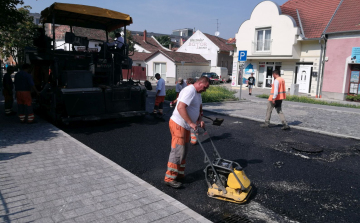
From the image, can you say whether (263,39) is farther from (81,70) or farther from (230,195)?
(230,195)

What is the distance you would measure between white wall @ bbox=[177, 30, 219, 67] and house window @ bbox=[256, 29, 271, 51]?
50.6 ft

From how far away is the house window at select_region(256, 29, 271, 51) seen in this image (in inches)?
920

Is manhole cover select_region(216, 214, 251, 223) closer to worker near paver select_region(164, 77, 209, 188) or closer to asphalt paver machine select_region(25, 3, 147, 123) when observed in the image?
worker near paver select_region(164, 77, 209, 188)

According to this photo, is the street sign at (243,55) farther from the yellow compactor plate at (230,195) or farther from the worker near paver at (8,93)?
the yellow compactor plate at (230,195)

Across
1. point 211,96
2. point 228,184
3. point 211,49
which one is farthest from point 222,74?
point 228,184

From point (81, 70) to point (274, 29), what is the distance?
18387 mm

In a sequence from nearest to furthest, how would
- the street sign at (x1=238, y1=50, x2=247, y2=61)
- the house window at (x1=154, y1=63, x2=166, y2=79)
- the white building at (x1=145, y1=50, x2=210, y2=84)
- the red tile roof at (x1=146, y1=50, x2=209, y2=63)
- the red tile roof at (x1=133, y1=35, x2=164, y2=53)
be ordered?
the street sign at (x1=238, y1=50, x2=247, y2=61)
the red tile roof at (x1=146, y1=50, x2=209, y2=63)
the white building at (x1=145, y1=50, x2=210, y2=84)
the house window at (x1=154, y1=63, x2=166, y2=79)
the red tile roof at (x1=133, y1=35, x2=164, y2=53)

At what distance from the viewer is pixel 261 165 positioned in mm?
5492

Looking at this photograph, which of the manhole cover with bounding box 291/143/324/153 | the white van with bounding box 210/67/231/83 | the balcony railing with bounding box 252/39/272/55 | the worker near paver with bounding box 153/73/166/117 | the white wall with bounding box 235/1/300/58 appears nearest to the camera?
the manhole cover with bounding box 291/143/324/153

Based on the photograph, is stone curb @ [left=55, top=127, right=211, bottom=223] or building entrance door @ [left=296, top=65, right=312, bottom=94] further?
building entrance door @ [left=296, top=65, right=312, bottom=94]

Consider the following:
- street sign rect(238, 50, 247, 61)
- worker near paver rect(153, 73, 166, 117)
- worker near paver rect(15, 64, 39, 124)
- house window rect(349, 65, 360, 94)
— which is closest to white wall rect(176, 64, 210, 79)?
A: street sign rect(238, 50, 247, 61)

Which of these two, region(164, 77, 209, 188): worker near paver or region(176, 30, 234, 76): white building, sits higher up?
region(176, 30, 234, 76): white building

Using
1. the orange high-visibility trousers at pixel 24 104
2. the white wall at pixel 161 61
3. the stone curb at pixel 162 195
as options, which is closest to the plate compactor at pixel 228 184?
the stone curb at pixel 162 195

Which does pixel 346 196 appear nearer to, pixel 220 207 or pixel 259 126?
pixel 220 207
